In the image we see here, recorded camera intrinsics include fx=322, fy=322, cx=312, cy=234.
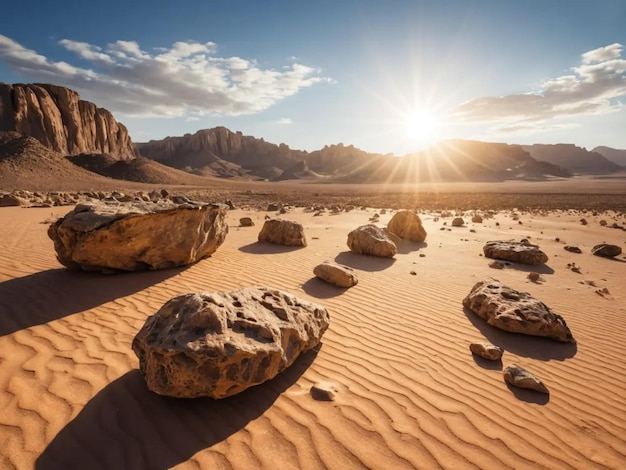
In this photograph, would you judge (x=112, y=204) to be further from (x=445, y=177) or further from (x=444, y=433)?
(x=445, y=177)

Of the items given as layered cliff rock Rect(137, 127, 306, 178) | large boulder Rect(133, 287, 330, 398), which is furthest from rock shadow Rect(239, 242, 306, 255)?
layered cliff rock Rect(137, 127, 306, 178)

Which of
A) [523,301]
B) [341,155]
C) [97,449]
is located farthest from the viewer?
[341,155]

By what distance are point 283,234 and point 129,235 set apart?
3996 mm

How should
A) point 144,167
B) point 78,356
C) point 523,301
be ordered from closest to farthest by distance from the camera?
1. point 78,356
2. point 523,301
3. point 144,167

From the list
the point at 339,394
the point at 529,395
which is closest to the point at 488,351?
the point at 529,395

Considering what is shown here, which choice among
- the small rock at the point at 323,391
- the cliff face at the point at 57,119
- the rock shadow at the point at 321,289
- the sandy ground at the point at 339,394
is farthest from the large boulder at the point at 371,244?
the cliff face at the point at 57,119

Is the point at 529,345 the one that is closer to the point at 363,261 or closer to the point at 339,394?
the point at 339,394

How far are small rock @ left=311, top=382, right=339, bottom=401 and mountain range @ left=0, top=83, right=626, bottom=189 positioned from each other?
4322 cm

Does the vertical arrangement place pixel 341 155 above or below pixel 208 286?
above

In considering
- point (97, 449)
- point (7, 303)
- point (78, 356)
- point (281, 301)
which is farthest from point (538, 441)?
point (7, 303)

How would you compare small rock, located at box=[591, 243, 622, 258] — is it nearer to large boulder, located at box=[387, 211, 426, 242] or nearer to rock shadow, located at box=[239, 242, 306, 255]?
large boulder, located at box=[387, 211, 426, 242]

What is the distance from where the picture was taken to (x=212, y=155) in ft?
350

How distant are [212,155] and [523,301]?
112m

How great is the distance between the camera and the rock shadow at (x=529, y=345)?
3844 millimetres
